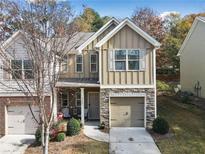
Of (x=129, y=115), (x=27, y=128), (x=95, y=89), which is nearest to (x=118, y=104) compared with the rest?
(x=129, y=115)

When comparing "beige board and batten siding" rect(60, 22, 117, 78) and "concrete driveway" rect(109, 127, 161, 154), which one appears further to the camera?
"beige board and batten siding" rect(60, 22, 117, 78)

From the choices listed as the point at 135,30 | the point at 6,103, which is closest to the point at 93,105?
the point at 6,103

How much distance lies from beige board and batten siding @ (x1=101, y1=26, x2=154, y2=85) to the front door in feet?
11.9

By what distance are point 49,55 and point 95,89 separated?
11.7m

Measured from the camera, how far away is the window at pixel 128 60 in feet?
72.6

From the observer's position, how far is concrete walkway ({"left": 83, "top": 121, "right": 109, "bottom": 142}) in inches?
794

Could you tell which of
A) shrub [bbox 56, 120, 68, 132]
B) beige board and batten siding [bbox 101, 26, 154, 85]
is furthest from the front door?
shrub [bbox 56, 120, 68, 132]

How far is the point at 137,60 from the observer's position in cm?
2216

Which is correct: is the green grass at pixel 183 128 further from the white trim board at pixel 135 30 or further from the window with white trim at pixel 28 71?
the window with white trim at pixel 28 71

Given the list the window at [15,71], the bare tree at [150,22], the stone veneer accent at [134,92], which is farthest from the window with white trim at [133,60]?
the bare tree at [150,22]

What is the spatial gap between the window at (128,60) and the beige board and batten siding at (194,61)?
10206 mm

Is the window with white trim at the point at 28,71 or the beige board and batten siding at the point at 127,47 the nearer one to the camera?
the window with white trim at the point at 28,71

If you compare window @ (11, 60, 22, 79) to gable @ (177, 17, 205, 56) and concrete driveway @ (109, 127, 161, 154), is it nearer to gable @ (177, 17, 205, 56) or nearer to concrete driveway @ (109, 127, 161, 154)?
concrete driveway @ (109, 127, 161, 154)

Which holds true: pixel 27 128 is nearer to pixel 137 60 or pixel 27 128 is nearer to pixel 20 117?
pixel 20 117
